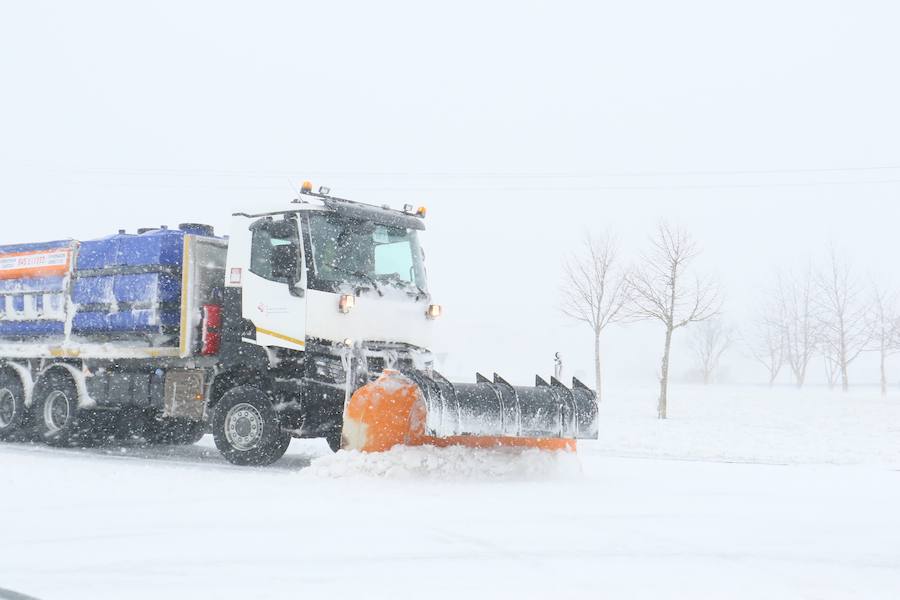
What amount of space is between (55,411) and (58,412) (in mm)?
80

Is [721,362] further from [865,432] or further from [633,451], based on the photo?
[633,451]

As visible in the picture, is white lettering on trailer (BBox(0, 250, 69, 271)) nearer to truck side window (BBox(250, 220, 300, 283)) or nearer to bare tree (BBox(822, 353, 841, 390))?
truck side window (BBox(250, 220, 300, 283))

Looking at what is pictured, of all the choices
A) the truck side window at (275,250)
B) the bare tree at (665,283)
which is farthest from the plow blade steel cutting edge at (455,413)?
the bare tree at (665,283)

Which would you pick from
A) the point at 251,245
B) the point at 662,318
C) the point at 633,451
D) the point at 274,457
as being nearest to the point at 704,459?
the point at 633,451

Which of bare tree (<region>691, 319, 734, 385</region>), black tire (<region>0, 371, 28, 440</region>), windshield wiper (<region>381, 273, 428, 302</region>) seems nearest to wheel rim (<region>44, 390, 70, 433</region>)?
black tire (<region>0, 371, 28, 440</region>)

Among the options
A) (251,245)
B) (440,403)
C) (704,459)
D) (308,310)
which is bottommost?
(704,459)

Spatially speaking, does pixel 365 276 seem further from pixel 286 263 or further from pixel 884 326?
pixel 884 326

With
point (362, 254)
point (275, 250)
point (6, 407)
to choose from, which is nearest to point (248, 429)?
point (275, 250)

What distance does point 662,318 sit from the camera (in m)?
24.6

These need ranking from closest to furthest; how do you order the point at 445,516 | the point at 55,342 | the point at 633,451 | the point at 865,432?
the point at 445,516, the point at 55,342, the point at 633,451, the point at 865,432

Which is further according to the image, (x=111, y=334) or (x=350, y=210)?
(x=111, y=334)

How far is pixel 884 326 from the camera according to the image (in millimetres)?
46125

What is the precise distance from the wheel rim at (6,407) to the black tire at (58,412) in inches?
21.1

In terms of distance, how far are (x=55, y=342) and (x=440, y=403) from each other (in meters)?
6.77
